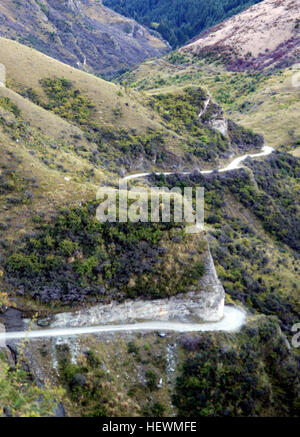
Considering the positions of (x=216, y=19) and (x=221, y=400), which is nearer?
(x=221, y=400)

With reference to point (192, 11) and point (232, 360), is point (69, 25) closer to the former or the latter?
point (192, 11)

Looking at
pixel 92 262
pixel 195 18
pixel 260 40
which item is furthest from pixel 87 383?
pixel 195 18

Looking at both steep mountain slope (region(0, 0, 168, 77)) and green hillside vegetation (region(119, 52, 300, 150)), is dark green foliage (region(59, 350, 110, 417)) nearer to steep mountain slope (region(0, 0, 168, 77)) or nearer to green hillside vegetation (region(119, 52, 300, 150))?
green hillside vegetation (region(119, 52, 300, 150))

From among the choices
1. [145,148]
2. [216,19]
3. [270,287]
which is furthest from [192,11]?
[270,287]

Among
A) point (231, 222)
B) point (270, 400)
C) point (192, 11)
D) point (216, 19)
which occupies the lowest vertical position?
point (270, 400)

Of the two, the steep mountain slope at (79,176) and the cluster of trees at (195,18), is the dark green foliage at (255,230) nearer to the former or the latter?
the steep mountain slope at (79,176)

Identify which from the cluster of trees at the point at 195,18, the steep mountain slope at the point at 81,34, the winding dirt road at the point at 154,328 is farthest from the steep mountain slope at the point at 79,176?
the cluster of trees at the point at 195,18
